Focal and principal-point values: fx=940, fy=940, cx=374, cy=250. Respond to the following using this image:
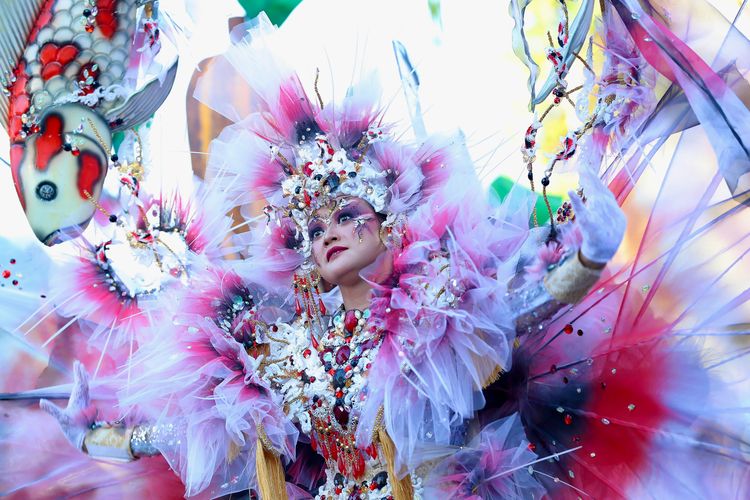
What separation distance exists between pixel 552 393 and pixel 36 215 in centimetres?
168

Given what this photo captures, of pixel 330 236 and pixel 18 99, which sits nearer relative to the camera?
pixel 330 236

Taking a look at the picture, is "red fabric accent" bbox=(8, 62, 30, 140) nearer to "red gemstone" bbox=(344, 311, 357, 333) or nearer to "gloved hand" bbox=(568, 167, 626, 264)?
"red gemstone" bbox=(344, 311, 357, 333)

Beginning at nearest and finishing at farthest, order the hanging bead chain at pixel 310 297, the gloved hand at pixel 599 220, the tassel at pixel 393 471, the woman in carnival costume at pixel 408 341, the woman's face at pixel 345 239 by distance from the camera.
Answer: the gloved hand at pixel 599 220 < the woman in carnival costume at pixel 408 341 < the tassel at pixel 393 471 < the woman's face at pixel 345 239 < the hanging bead chain at pixel 310 297

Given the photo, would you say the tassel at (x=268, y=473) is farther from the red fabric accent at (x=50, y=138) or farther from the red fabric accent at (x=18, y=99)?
the red fabric accent at (x=18, y=99)

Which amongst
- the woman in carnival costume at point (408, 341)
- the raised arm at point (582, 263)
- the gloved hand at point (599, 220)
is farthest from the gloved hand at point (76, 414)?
the gloved hand at point (599, 220)

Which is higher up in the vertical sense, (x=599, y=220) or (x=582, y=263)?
(x=599, y=220)

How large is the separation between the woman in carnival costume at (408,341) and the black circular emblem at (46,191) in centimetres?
57

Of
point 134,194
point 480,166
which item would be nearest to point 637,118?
point 480,166

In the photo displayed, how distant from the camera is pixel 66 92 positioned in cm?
288

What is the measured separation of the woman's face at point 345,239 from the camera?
2373mm

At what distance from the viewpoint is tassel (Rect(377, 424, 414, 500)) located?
7.08ft

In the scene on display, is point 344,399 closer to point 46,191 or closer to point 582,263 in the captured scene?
point 582,263

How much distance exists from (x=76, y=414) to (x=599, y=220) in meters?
1.51

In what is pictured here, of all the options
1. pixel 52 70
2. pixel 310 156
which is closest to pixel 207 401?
pixel 310 156
